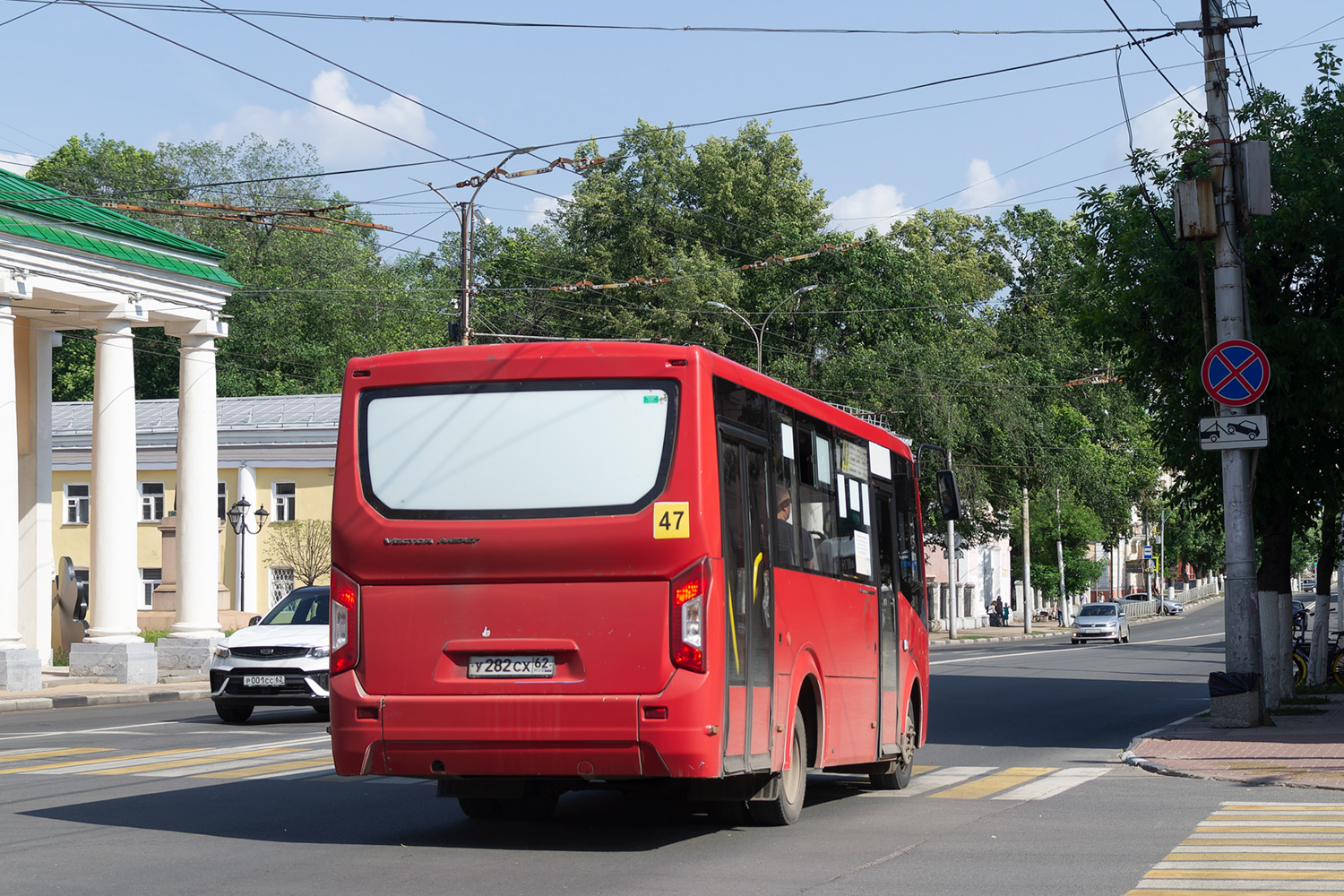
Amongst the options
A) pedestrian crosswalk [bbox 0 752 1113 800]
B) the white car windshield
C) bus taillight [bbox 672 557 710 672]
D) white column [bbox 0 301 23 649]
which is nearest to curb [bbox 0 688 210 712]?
white column [bbox 0 301 23 649]

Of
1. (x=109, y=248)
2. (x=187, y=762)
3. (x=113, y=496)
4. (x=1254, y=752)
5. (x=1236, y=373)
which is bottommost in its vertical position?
(x=1254, y=752)

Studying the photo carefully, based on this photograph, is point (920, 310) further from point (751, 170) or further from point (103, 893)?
point (103, 893)

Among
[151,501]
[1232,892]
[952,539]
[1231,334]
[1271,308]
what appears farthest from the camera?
[151,501]

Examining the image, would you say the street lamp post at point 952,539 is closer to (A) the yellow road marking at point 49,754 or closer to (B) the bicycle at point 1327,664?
(B) the bicycle at point 1327,664

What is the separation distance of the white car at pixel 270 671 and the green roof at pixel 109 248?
34.1ft

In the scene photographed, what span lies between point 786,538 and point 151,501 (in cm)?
5438

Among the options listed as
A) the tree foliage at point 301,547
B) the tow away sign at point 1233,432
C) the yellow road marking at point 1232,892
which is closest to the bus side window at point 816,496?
the yellow road marking at point 1232,892

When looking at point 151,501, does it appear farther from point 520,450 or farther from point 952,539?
point 520,450

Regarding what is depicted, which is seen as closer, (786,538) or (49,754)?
(786,538)

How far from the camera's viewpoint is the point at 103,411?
30078mm

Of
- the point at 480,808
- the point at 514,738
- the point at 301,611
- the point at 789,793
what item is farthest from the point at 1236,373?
the point at 301,611

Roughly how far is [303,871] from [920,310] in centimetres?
5669

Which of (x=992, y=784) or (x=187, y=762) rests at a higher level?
(x=187, y=762)

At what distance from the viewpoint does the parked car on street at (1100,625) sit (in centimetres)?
6103
